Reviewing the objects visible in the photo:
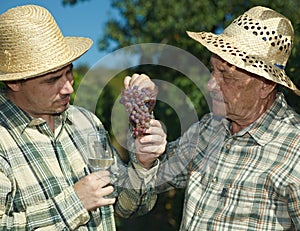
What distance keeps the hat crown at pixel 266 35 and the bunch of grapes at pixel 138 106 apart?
60cm

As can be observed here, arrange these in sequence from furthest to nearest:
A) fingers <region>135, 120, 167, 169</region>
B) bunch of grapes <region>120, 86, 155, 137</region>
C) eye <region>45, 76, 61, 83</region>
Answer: eye <region>45, 76, 61, 83</region> → fingers <region>135, 120, 167, 169</region> → bunch of grapes <region>120, 86, 155, 137</region>

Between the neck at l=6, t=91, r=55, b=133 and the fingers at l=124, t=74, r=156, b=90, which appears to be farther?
the neck at l=6, t=91, r=55, b=133

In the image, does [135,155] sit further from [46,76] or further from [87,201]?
[46,76]

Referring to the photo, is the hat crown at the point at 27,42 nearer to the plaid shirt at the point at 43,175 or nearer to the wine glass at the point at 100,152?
the plaid shirt at the point at 43,175

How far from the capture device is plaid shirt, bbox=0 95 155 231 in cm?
289

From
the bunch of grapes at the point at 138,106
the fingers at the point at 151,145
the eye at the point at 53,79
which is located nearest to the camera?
the bunch of grapes at the point at 138,106

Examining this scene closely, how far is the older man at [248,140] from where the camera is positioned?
2.87 metres

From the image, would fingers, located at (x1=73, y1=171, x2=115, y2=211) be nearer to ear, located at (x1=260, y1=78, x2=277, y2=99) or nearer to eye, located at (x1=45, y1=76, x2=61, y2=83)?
eye, located at (x1=45, y1=76, x2=61, y2=83)

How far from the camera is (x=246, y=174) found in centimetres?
297

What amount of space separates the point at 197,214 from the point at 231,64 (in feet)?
2.69

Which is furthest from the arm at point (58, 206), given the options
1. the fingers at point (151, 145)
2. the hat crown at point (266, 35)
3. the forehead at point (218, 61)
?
the hat crown at point (266, 35)

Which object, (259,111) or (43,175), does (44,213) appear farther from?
(259,111)

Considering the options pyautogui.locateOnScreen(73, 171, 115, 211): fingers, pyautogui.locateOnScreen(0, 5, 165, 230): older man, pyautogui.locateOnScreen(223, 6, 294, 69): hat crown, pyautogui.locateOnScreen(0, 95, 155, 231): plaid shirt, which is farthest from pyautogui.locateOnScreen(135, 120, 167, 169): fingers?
pyautogui.locateOnScreen(223, 6, 294, 69): hat crown

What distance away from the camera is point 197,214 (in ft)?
10.2
